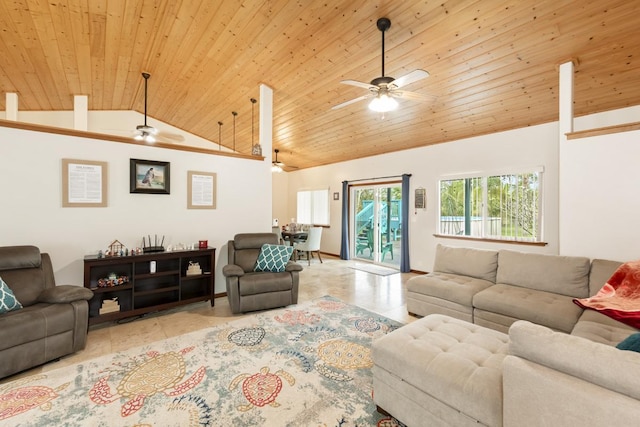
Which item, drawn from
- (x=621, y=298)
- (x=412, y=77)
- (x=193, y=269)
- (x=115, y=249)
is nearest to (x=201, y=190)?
(x=193, y=269)

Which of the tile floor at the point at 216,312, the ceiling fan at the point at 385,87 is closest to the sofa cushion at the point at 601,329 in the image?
the tile floor at the point at 216,312

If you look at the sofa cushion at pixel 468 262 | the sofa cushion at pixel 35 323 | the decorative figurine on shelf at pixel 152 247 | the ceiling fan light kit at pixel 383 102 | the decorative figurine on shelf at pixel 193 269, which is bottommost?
the sofa cushion at pixel 35 323

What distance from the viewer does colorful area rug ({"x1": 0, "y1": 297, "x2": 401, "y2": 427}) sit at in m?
1.75

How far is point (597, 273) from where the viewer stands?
A: 263 centimetres

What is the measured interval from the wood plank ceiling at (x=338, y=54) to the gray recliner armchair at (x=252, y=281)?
2.57 meters

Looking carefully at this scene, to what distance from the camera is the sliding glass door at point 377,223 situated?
21.0 ft

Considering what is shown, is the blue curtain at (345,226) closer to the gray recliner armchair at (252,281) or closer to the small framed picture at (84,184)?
the gray recliner armchair at (252,281)

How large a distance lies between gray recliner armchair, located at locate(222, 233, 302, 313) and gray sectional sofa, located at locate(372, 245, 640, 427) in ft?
6.11

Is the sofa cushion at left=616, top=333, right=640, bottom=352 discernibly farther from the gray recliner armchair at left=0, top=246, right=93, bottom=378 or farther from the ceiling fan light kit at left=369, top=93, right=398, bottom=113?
the gray recliner armchair at left=0, top=246, right=93, bottom=378

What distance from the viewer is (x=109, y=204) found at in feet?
11.0

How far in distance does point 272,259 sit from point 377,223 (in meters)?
3.46

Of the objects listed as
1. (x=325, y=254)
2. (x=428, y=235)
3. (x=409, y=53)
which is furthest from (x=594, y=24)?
(x=325, y=254)

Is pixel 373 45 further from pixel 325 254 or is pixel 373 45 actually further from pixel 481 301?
pixel 325 254

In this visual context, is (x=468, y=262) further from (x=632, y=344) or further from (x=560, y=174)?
(x=632, y=344)
